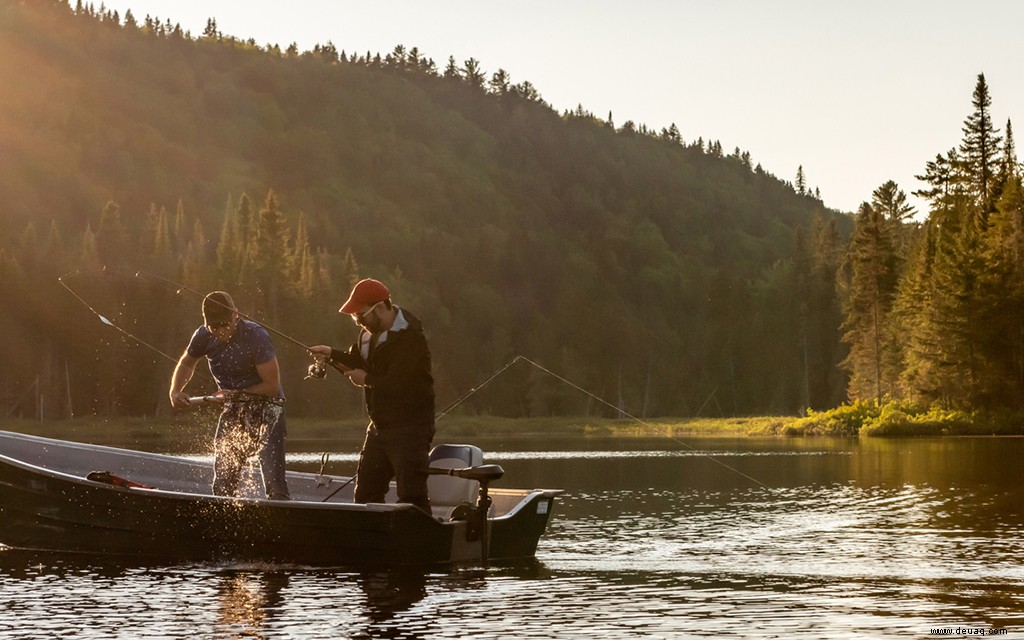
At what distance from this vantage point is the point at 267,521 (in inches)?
600

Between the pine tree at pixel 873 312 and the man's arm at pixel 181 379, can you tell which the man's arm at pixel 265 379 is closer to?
the man's arm at pixel 181 379

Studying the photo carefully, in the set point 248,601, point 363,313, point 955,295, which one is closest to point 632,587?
point 248,601

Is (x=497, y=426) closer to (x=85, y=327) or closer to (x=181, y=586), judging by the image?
(x=85, y=327)

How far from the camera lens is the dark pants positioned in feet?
48.4

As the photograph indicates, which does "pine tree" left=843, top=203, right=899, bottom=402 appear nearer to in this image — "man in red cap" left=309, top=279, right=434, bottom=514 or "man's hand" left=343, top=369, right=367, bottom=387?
"man in red cap" left=309, top=279, right=434, bottom=514

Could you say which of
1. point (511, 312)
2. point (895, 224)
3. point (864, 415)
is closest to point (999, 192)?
point (864, 415)

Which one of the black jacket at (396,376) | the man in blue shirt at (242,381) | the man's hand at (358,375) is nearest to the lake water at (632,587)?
the man in blue shirt at (242,381)

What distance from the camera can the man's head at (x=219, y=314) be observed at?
14.7m

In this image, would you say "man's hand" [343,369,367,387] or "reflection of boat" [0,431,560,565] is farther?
"reflection of boat" [0,431,560,565]

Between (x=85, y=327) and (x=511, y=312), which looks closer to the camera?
(x=85, y=327)

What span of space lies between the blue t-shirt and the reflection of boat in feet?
3.79

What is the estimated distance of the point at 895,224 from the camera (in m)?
122

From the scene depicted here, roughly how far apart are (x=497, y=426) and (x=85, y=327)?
29.7 m

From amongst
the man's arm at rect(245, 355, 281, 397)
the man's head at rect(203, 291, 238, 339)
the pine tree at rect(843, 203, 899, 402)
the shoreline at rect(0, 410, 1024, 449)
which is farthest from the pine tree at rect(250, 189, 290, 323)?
the man's head at rect(203, 291, 238, 339)
